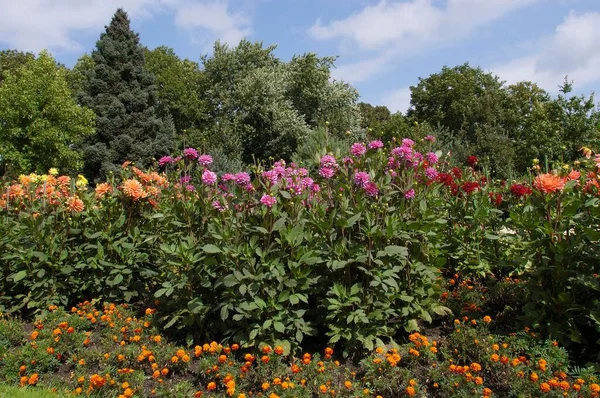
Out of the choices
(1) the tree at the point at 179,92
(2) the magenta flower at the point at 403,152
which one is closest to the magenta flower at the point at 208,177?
(2) the magenta flower at the point at 403,152

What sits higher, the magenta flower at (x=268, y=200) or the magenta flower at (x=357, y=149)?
the magenta flower at (x=357, y=149)

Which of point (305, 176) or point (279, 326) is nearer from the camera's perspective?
point (279, 326)

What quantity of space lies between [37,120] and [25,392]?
1894cm

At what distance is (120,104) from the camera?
82.7 feet

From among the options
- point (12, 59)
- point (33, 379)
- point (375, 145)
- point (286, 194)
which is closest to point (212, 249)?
point (286, 194)

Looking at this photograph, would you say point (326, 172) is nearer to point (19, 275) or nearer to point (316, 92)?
point (19, 275)

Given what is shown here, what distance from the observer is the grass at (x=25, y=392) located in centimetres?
285

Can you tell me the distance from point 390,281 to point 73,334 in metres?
2.38

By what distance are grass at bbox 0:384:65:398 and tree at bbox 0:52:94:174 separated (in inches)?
722

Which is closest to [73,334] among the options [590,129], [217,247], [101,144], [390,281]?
[217,247]

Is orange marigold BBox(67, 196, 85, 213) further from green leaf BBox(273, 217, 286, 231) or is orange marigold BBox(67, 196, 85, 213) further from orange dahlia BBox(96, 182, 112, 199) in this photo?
green leaf BBox(273, 217, 286, 231)

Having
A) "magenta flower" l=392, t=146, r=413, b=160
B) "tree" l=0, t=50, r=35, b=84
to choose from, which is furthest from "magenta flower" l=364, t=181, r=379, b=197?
"tree" l=0, t=50, r=35, b=84

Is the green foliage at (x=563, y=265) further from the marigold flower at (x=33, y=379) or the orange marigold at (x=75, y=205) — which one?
the orange marigold at (x=75, y=205)

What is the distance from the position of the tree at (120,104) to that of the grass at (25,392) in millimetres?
22687
